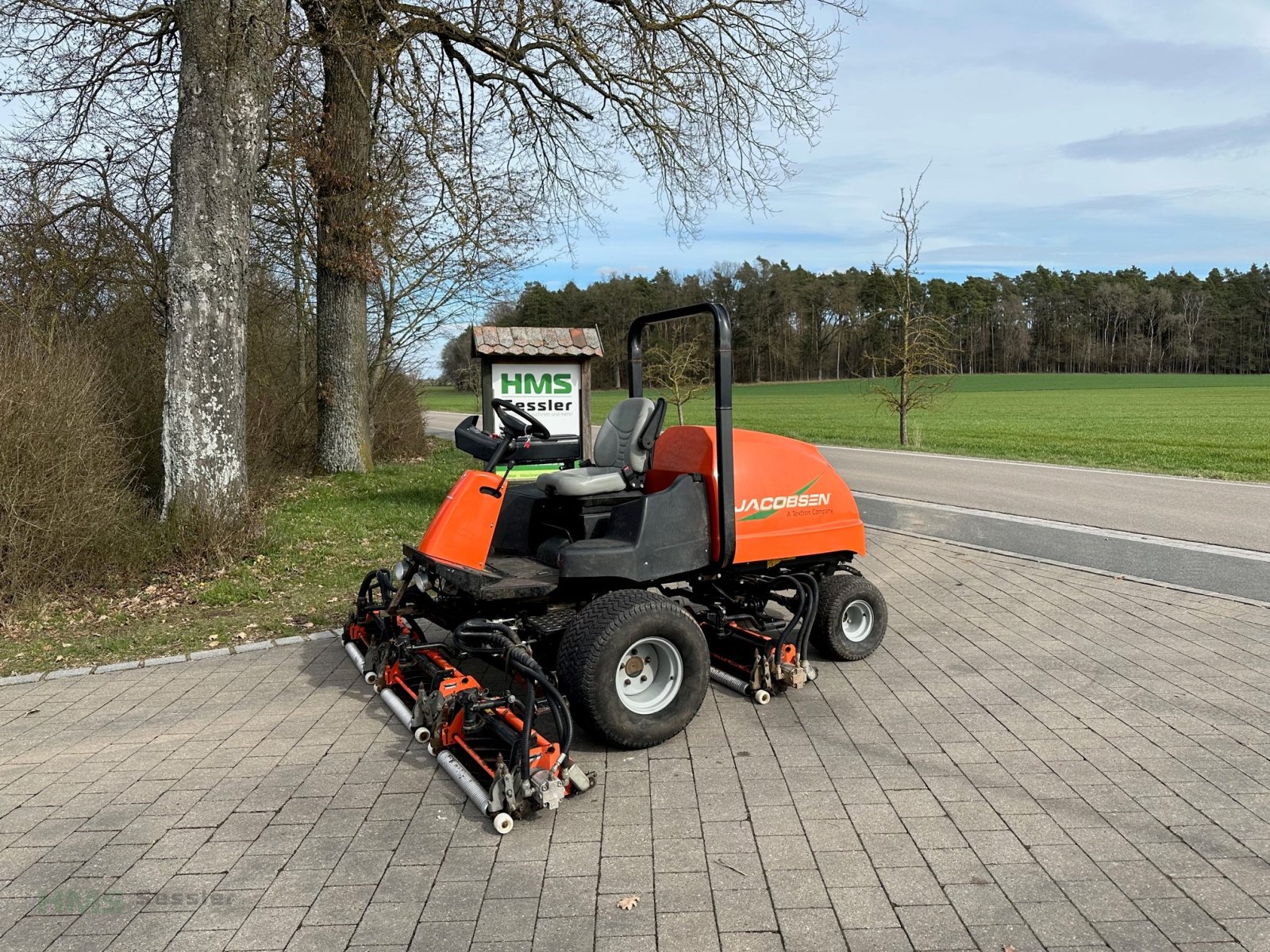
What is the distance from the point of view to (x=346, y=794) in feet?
12.1

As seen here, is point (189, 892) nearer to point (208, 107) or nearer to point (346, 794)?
point (346, 794)

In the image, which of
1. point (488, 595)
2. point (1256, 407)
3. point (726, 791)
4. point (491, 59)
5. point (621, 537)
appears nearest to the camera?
point (726, 791)

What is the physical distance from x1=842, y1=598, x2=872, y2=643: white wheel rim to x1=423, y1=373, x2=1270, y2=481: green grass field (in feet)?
37.6

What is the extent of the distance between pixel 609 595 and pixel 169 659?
312cm

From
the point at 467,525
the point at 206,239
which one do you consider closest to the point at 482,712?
the point at 467,525

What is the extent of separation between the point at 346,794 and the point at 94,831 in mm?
906

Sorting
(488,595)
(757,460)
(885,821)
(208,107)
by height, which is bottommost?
(885,821)

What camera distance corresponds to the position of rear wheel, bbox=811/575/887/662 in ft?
17.1

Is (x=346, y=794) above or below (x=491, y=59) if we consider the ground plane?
below

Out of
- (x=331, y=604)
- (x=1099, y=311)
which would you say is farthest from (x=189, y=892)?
(x=1099, y=311)

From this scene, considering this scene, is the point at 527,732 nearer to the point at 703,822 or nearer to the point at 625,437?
the point at 703,822

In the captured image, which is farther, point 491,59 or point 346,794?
point 491,59

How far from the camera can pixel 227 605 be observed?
6.67 meters

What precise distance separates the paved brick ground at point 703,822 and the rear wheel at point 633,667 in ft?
0.55
